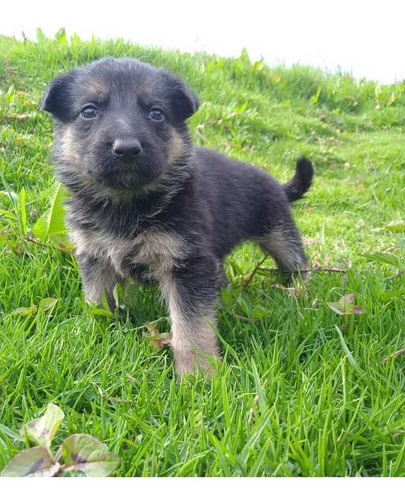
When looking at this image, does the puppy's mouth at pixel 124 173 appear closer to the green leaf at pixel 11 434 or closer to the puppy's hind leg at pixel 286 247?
the green leaf at pixel 11 434

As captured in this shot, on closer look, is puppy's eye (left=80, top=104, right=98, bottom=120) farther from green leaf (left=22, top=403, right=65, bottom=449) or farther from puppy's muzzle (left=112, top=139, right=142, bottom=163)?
green leaf (left=22, top=403, right=65, bottom=449)

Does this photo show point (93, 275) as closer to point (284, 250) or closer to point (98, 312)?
point (98, 312)

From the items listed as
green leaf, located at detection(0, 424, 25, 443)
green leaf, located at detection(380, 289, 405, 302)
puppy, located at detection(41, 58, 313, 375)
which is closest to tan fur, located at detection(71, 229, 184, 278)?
puppy, located at detection(41, 58, 313, 375)

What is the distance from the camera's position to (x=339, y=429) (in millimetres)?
1773

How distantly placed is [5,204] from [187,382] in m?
2.39

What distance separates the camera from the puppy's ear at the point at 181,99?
9.82 feet

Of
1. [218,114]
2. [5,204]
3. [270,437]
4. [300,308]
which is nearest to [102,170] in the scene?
[300,308]

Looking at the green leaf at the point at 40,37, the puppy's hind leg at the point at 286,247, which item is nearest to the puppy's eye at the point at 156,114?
the puppy's hind leg at the point at 286,247

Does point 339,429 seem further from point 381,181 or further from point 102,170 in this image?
point 381,181

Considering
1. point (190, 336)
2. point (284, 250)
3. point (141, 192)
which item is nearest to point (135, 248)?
point (141, 192)

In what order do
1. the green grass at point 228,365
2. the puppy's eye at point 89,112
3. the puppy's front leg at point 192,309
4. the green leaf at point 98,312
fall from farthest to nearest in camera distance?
1. the puppy's eye at point 89,112
2. the green leaf at point 98,312
3. the puppy's front leg at point 192,309
4. the green grass at point 228,365

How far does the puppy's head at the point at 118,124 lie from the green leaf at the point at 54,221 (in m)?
0.29

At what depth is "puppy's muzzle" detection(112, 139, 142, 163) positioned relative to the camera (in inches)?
95.7

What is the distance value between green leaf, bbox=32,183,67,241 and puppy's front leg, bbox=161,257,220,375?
3.20ft
